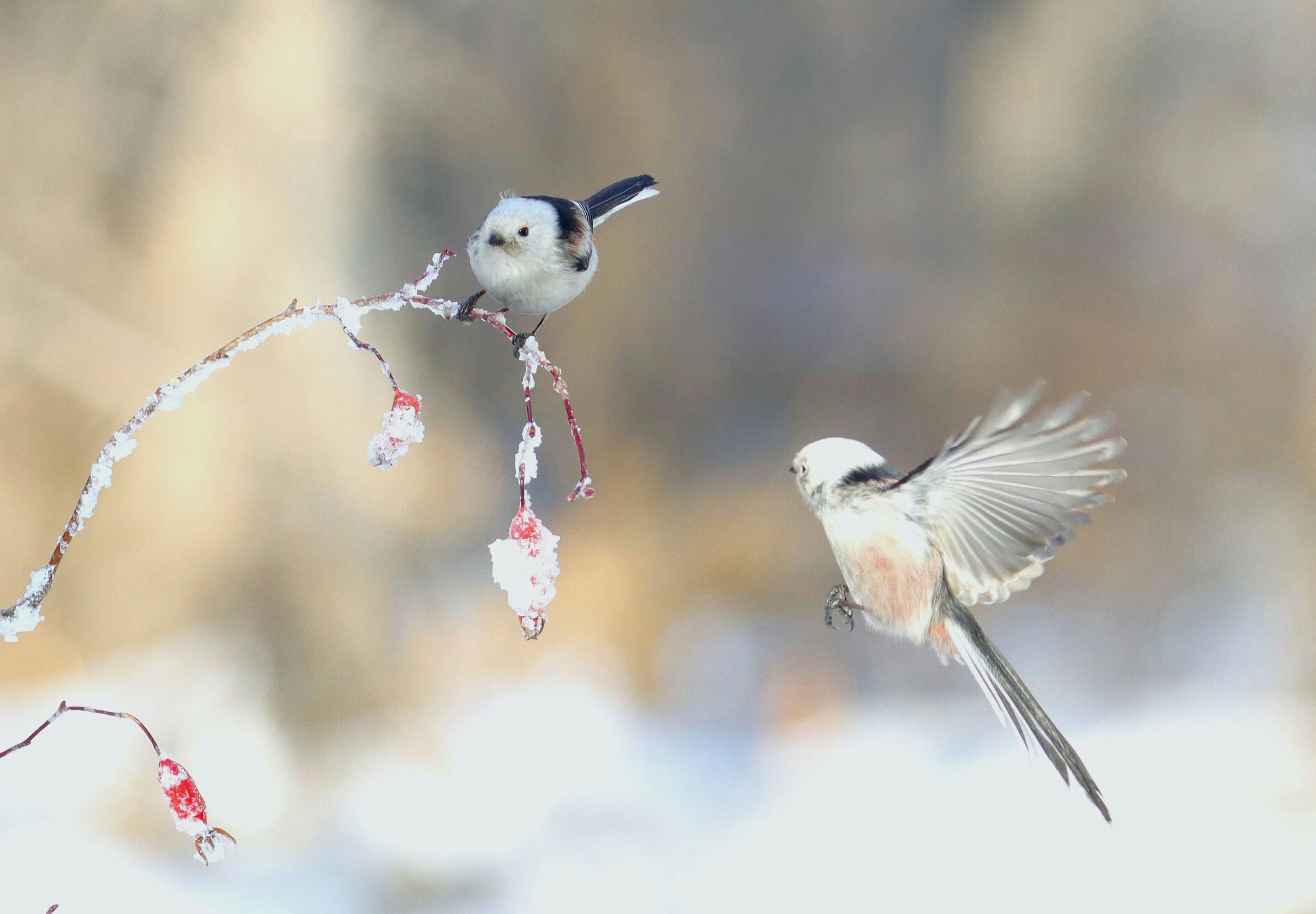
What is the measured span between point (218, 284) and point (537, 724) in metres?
1.47

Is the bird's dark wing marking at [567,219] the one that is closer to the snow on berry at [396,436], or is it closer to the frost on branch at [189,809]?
the snow on berry at [396,436]

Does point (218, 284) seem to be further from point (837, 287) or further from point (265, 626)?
point (837, 287)

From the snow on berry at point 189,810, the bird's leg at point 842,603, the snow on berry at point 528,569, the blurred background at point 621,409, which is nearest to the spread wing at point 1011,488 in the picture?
the bird's leg at point 842,603

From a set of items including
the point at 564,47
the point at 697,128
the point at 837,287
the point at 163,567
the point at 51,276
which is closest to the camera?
the point at 51,276

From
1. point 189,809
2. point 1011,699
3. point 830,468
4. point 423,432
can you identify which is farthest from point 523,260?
point 1011,699

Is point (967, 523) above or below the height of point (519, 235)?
below

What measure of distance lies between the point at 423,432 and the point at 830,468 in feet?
1.14

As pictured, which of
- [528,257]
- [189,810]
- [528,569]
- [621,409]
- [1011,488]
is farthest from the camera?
[621,409]

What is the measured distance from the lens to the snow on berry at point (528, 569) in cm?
73

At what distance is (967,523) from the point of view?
3.24 feet

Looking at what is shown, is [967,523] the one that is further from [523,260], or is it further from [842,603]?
[523,260]

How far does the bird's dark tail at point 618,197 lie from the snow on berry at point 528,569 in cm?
38

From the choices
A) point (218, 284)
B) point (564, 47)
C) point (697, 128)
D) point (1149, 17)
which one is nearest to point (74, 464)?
point (218, 284)

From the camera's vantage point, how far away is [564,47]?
9.25 feet
